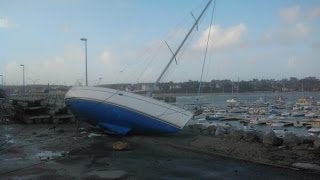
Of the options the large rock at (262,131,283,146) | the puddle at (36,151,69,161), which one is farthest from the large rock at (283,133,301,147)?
the puddle at (36,151,69,161)

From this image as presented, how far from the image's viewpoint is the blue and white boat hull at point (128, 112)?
19.1 metres

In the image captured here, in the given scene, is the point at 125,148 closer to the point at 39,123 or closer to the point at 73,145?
the point at 73,145

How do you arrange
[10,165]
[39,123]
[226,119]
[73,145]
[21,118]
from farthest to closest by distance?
[226,119] → [21,118] → [39,123] → [73,145] → [10,165]

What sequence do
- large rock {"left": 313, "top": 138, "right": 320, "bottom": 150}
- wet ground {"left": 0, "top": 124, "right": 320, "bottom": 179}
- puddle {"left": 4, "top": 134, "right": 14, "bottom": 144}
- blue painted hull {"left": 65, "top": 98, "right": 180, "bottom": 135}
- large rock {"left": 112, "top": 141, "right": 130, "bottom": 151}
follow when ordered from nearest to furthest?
wet ground {"left": 0, "top": 124, "right": 320, "bottom": 179} → large rock {"left": 313, "top": 138, "right": 320, "bottom": 150} → large rock {"left": 112, "top": 141, "right": 130, "bottom": 151} → puddle {"left": 4, "top": 134, "right": 14, "bottom": 144} → blue painted hull {"left": 65, "top": 98, "right": 180, "bottom": 135}

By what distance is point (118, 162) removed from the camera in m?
13.0

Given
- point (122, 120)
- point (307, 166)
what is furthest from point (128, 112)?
point (307, 166)

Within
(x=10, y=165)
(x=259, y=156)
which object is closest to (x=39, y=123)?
(x=10, y=165)

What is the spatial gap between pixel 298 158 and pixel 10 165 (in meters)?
7.97

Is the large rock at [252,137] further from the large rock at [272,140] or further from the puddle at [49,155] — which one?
the puddle at [49,155]

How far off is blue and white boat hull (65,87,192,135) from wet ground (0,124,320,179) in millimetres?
791

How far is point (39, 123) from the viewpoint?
26016 mm

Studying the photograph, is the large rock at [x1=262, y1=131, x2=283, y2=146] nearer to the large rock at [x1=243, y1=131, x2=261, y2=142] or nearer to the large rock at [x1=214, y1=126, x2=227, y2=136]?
the large rock at [x1=243, y1=131, x2=261, y2=142]

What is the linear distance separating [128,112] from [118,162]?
6.10 meters

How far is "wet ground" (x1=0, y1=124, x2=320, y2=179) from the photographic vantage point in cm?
1120
